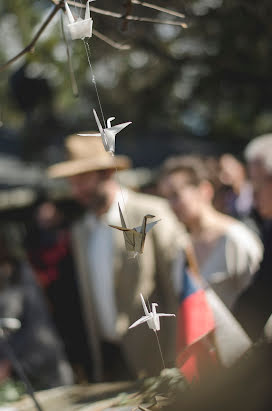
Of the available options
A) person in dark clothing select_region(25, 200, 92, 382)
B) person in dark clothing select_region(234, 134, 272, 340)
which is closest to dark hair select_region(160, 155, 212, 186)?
person in dark clothing select_region(234, 134, 272, 340)

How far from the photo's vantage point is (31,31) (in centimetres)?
408

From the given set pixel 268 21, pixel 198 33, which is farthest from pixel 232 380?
pixel 198 33

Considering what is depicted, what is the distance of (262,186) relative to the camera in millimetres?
1702

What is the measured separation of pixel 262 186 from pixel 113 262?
1.13 m

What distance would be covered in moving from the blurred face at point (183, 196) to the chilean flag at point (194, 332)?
146 centimetres

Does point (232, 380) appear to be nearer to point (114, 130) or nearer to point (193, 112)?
point (114, 130)

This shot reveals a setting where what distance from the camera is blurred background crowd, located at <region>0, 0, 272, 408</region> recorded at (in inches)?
67.7

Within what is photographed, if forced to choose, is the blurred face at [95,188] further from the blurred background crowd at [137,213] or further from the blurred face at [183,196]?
the blurred face at [183,196]

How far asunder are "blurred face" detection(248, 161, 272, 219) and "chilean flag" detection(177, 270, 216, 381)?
0.67 metres

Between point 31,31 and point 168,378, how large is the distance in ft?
12.7

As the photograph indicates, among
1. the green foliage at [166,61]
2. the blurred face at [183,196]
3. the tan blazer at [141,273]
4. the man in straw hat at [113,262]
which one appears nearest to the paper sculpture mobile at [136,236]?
the green foliage at [166,61]

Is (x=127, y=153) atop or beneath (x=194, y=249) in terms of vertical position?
atop

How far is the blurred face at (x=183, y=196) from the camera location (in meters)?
2.56

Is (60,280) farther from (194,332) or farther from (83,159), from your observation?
(194,332)
